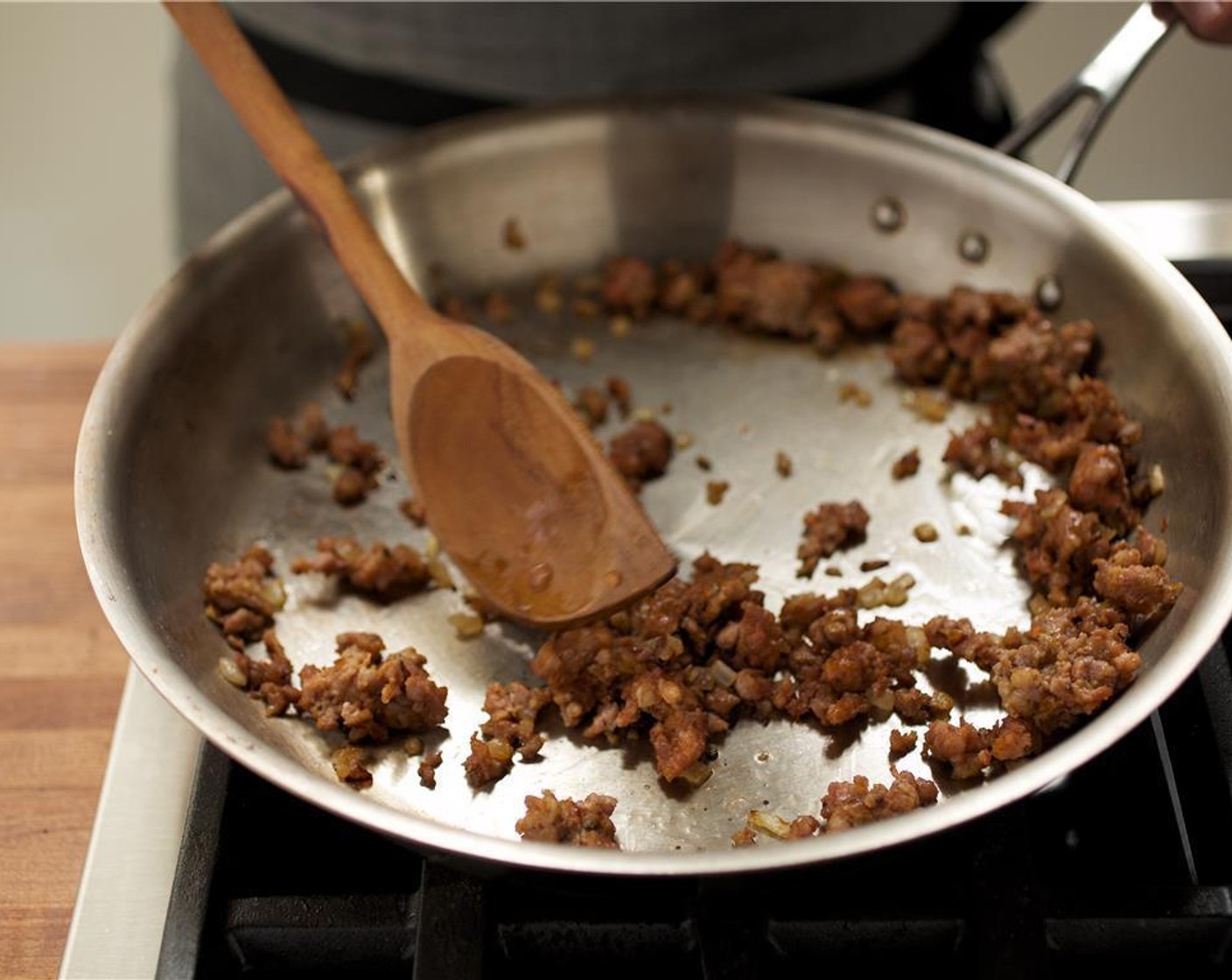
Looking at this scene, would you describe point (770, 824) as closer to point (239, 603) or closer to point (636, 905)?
point (636, 905)

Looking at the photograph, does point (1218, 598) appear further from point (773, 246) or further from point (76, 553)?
point (76, 553)

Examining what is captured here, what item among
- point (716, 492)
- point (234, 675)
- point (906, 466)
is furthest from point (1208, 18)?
point (234, 675)

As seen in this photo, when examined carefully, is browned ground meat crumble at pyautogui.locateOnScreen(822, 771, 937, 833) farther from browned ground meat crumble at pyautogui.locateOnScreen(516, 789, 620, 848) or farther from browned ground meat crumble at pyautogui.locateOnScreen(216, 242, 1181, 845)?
browned ground meat crumble at pyautogui.locateOnScreen(516, 789, 620, 848)

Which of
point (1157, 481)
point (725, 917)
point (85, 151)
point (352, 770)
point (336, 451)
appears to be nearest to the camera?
point (725, 917)

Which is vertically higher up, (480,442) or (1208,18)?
(1208,18)

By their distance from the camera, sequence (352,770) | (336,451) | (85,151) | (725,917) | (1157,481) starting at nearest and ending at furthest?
(725,917), (352,770), (1157,481), (336,451), (85,151)

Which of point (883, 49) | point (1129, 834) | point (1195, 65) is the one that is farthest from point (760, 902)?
point (1195, 65)

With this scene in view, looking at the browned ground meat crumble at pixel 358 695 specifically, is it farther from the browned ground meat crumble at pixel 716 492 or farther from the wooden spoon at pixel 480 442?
the browned ground meat crumble at pixel 716 492
